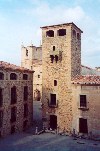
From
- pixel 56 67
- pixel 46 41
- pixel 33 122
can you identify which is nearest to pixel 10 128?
pixel 33 122

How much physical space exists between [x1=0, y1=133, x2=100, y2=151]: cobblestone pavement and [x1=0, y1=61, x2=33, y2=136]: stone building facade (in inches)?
78.7

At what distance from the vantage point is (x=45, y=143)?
2672 cm

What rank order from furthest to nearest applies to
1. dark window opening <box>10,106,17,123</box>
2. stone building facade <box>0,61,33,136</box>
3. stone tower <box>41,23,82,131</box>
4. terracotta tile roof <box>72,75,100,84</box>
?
dark window opening <box>10,106,17,123</box>, stone tower <box>41,23,82,131</box>, stone building facade <box>0,61,33,136</box>, terracotta tile roof <box>72,75,100,84</box>

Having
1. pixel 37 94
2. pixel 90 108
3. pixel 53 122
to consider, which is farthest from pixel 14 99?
pixel 37 94

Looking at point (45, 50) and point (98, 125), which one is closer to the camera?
point (98, 125)

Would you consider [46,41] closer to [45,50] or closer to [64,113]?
[45,50]

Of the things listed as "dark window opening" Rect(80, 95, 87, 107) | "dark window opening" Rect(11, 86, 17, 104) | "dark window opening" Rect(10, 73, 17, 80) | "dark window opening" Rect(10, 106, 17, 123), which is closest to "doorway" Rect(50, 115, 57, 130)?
"dark window opening" Rect(80, 95, 87, 107)

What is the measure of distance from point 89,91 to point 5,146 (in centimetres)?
1255

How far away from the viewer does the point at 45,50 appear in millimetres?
31938

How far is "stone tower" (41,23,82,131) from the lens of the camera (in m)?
30.3

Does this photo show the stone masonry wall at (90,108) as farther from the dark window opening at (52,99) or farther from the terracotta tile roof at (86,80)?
the dark window opening at (52,99)

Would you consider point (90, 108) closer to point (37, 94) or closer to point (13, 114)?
point (13, 114)

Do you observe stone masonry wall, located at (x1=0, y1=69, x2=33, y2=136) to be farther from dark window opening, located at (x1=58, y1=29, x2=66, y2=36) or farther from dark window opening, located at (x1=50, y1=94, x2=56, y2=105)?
dark window opening, located at (x1=58, y1=29, x2=66, y2=36)

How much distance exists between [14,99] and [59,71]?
761cm
